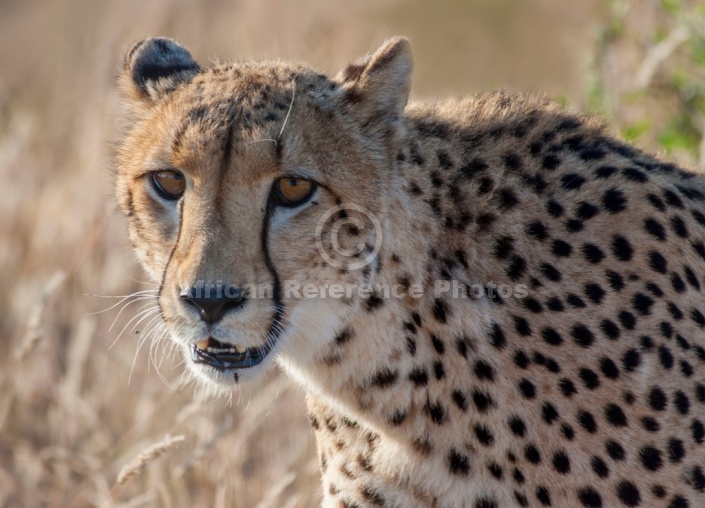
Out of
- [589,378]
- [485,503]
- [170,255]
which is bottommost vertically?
[485,503]

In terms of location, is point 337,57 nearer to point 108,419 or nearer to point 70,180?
point 70,180

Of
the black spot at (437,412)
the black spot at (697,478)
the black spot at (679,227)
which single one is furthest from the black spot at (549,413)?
the black spot at (679,227)

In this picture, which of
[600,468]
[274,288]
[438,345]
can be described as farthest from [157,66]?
[600,468]

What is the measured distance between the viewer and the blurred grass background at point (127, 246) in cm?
421

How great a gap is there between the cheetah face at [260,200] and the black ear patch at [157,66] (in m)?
0.09

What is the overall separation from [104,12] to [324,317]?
32.4ft

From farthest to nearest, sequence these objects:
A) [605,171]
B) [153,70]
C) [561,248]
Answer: [153,70], [605,171], [561,248]

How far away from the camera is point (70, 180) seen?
22.1 feet

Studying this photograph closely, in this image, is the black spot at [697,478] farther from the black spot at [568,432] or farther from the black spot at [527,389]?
the black spot at [527,389]

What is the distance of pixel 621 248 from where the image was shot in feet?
9.11

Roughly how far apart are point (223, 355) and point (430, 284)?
0.56m

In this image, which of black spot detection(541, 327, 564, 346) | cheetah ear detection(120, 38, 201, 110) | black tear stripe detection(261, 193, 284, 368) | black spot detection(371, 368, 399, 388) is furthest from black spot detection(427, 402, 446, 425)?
cheetah ear detection(120, 38, 201, 110)

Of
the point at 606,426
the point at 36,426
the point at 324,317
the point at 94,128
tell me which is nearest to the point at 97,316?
the point at 36,426

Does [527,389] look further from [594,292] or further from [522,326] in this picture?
[594,292]
